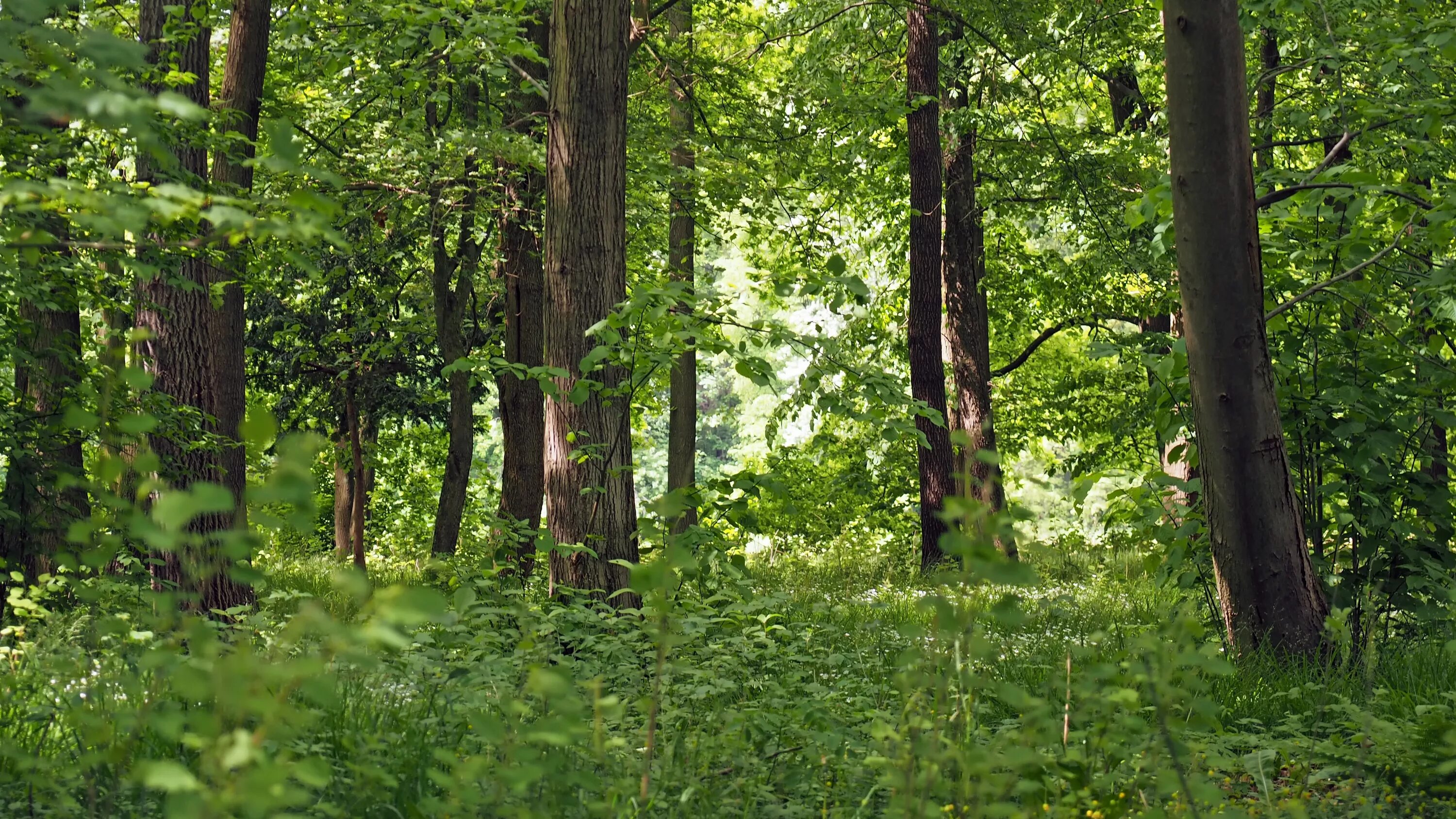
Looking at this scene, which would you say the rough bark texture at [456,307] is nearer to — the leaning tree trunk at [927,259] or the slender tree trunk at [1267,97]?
the leaning tree trunk at [927,259]

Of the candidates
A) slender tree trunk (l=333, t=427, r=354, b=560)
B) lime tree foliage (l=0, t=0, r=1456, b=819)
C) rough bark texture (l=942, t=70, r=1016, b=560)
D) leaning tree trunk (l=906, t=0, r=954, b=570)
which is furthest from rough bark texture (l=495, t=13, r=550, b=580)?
slender tree trunk (l=333, t=427, r=354, b=560)

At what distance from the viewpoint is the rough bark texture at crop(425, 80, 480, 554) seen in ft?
36.4

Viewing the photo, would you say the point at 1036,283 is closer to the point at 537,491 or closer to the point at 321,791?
the point at 537,491

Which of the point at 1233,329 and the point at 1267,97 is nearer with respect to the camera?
the point at 1233,329

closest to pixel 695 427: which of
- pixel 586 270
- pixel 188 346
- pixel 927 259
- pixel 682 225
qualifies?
pixel 682 225

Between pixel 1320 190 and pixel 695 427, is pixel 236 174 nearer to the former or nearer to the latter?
pixel 695 427

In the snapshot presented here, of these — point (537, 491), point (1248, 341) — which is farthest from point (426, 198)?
point (1248, 341)

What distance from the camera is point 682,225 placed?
13.3 m

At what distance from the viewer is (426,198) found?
1029 cm

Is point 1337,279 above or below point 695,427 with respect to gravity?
above

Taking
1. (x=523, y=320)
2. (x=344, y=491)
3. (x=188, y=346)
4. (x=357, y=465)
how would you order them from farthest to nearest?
(x=344, y=491), (x=357, y=465), (x=523, y=320), (x=188, y=346)

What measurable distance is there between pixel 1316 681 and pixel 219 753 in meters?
4.83

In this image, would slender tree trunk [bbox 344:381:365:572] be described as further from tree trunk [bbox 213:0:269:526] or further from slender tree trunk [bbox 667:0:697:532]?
tree trunk [bbox 213:0:269:526]

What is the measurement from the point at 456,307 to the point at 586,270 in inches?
272
